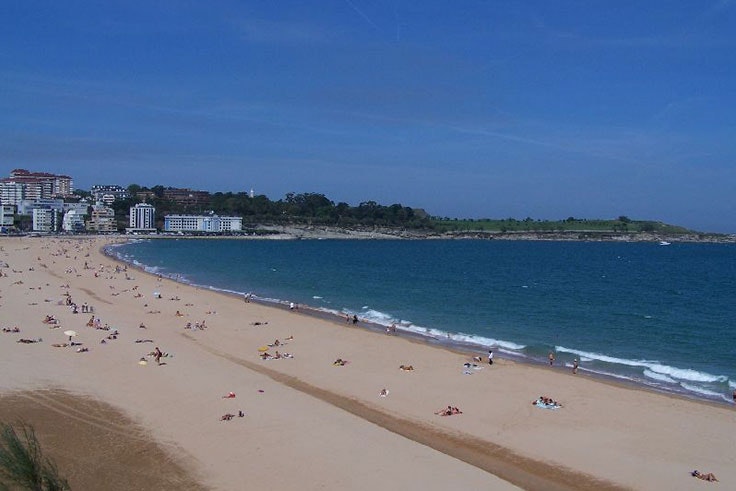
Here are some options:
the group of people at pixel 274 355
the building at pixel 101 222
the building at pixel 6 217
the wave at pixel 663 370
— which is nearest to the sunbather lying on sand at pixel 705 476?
the wave at pixel 663 370

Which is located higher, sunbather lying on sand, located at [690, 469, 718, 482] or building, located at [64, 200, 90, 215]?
building, located at [64, 200, 90, 215]

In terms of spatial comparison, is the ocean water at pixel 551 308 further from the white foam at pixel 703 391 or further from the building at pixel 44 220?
the building at pixel 44 220

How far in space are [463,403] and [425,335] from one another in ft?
34.7

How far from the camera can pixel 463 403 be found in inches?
611

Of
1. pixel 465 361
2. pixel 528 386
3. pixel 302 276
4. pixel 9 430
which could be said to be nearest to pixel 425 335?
pixel 465 361

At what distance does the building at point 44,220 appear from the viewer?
137 meters

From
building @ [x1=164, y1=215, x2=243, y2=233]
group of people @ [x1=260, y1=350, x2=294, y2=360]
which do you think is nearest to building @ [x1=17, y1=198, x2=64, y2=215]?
building @ [x1=164, y1=215, x2=243, y2=233]

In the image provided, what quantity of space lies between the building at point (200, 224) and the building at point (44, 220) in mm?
24207

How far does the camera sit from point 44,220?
137875mm

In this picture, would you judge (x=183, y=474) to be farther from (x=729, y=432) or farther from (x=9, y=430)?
(x=729, y=432)

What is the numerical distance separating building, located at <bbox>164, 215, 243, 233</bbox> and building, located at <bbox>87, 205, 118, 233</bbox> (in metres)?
13.1

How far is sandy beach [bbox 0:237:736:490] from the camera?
10.8 meters

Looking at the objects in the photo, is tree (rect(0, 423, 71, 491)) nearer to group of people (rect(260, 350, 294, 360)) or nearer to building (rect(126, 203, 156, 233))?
group of people (rect(260, 350, 294, 360))

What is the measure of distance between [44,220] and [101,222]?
11.4 meters
